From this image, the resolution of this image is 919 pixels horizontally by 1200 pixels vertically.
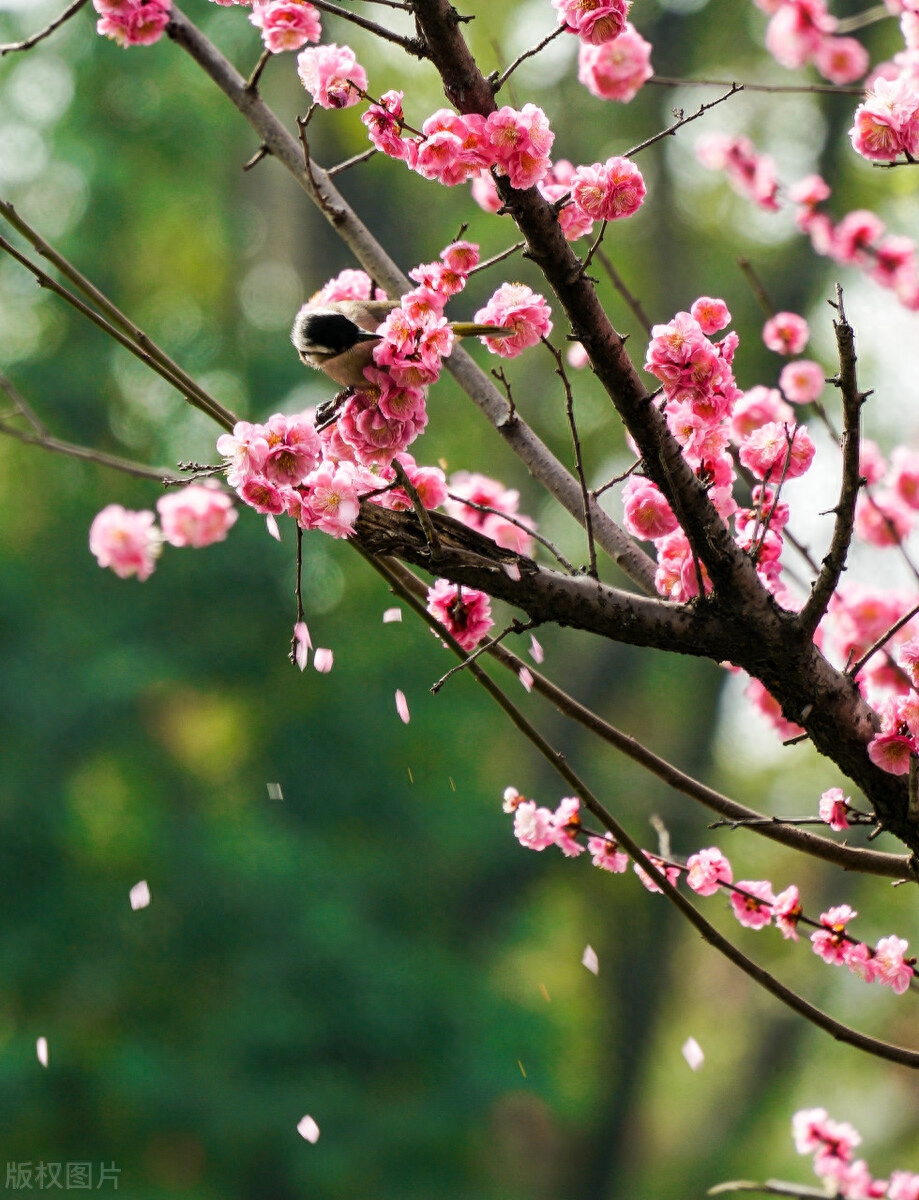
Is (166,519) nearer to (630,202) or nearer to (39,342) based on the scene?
(630,202)

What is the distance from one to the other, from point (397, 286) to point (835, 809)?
39.3 inches

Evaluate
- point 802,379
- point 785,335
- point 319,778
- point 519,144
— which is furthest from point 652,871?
point 319,778

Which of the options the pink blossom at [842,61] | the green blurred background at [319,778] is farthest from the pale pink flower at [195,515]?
the green blurred background at [319,778]

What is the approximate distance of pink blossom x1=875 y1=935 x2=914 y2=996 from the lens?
1.48 meters

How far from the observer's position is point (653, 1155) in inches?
305

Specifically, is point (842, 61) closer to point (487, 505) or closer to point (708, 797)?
point (487, 505)

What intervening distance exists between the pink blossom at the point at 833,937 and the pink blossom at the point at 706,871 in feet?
0.53

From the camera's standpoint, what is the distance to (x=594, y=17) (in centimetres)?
125

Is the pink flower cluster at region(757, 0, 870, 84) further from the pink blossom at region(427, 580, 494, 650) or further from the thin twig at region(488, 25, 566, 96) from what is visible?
the pink blossom at region(427, 580, 494, 650)

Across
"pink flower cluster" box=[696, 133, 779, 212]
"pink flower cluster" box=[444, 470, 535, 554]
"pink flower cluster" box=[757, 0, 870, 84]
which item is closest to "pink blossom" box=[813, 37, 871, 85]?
"pink flower cluster" box=[757, 0, 870, 84]

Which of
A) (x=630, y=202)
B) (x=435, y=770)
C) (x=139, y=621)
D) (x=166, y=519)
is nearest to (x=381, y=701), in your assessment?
(x=435, y=770)

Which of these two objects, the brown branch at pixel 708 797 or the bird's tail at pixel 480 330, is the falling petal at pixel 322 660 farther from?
the bird's tail at pixel 480 330

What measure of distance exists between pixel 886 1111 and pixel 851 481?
879 centimetres

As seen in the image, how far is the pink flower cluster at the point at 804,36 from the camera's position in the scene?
10.4 ft
